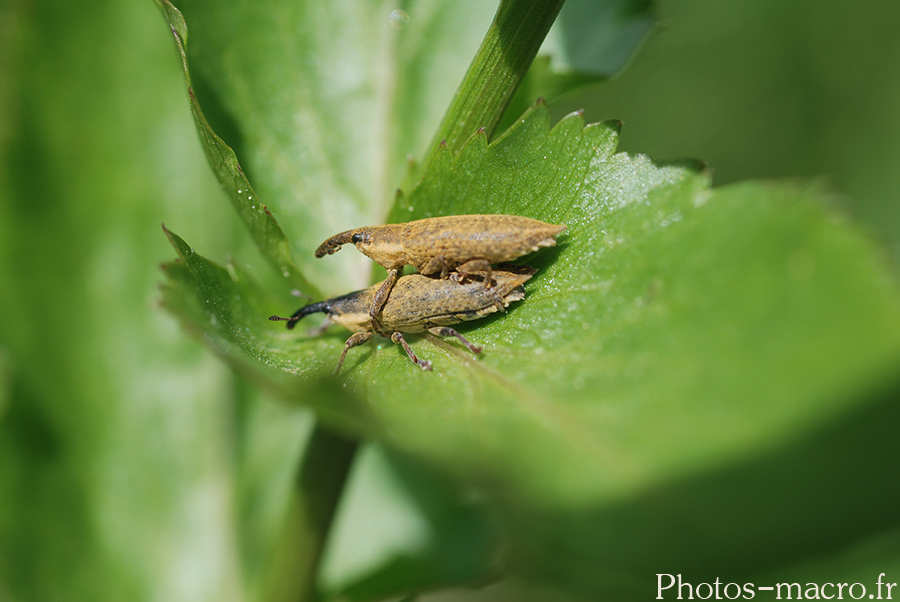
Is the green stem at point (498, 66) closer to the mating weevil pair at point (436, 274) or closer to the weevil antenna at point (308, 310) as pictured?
the mating weevil pair at point (436, 274)

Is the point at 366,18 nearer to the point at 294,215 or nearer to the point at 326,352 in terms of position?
the point at 294,215

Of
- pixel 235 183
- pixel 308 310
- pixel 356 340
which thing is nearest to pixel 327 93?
pixel 235 183

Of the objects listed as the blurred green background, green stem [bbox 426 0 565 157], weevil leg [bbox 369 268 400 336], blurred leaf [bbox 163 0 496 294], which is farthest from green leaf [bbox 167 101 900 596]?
the blurred green background

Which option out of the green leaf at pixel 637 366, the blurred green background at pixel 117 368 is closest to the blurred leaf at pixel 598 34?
the blurred green background at pixel 117 368

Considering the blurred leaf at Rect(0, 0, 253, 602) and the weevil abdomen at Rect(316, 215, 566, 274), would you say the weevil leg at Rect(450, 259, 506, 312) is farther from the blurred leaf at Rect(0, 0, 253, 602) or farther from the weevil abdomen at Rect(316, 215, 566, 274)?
the blurred leaf at Rect(0, 0, 253, 602)

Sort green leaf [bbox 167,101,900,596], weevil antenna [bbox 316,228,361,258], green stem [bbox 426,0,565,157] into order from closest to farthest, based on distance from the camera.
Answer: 1. green leaf [bbox 167,101,900,596]
2. green stem [bbox 426,0,565,157]
3. weevil antenna [bbox 316,228,361,258]

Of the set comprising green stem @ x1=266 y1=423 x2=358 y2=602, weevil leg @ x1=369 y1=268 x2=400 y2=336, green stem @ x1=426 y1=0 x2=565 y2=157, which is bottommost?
green stem @ x1=266 y1=423 x2=358 y2=602
